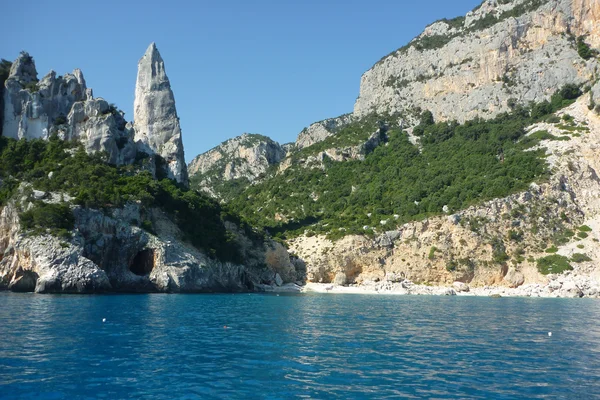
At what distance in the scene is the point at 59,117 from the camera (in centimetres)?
6712

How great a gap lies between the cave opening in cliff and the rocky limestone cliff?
2927 cm

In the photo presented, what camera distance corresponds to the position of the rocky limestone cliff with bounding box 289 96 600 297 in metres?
69.5

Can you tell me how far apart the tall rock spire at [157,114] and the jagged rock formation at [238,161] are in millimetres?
47839

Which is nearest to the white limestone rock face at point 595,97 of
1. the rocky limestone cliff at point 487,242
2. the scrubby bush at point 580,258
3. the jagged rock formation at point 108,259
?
the rocky limestone cliff at point 487,242

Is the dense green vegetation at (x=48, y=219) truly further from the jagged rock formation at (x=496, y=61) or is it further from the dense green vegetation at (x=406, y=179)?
the jagged rock formation at (x=496, y=61)

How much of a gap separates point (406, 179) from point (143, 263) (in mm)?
54340

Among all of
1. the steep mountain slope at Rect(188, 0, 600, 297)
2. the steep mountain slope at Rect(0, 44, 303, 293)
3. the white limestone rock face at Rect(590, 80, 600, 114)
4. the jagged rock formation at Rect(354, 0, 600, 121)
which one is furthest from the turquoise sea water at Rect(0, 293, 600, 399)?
the jagged rock formation at Rect(354, 0, 600, 121)

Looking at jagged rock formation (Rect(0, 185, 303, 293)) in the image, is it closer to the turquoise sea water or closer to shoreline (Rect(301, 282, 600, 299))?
the turquoise sea water

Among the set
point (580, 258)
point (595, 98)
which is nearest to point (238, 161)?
point (595, 98)

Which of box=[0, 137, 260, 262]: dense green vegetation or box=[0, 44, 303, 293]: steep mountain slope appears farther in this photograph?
box=[0, 137, 260, 262]: dense green vegetation

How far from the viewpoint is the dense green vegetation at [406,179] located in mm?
78688

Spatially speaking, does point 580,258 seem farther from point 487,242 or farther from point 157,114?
point 157,114

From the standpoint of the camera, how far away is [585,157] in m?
78.9

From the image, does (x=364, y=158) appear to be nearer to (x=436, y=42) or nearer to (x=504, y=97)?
(x=504, y=97)
